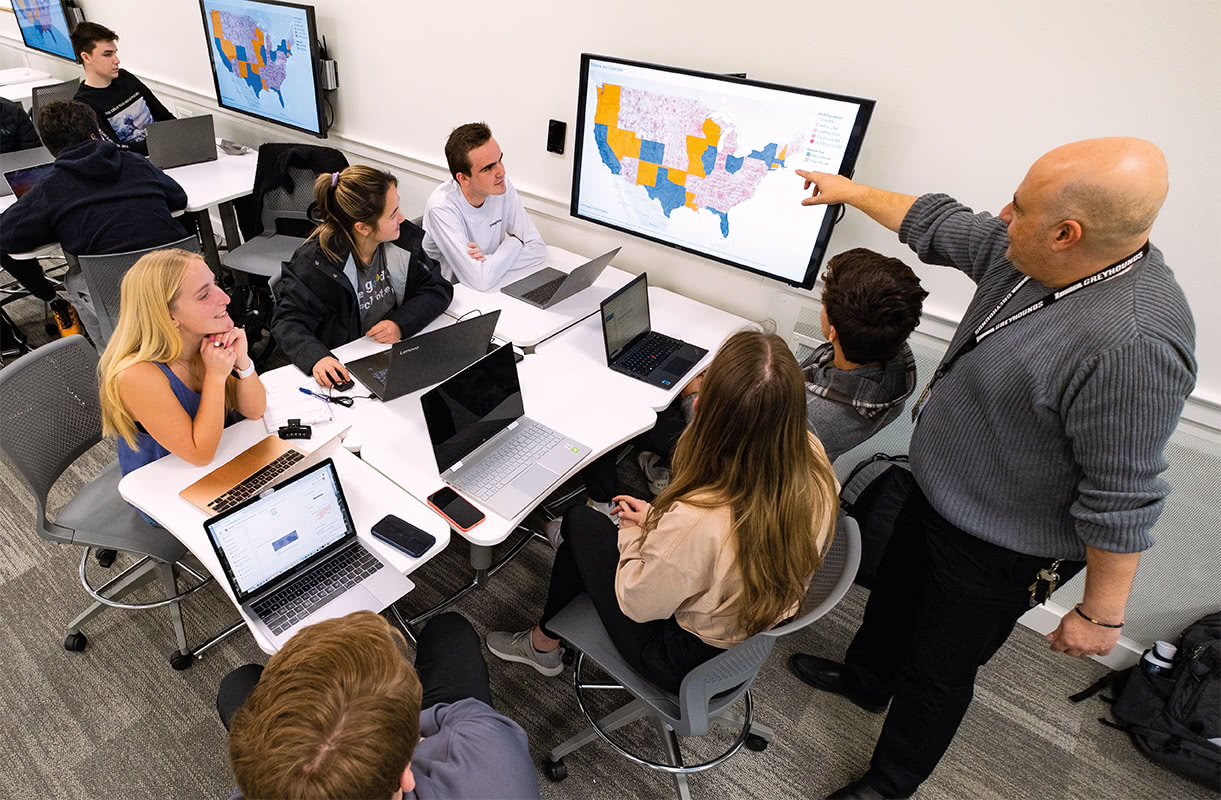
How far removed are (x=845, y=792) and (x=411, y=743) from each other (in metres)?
1.49

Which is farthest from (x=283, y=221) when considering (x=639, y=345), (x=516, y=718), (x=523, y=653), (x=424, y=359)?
(x=516, y=718)

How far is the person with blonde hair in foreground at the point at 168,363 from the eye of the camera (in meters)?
1.73

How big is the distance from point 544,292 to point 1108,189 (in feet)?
6.43

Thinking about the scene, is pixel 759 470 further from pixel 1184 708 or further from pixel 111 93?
pixel 111 93

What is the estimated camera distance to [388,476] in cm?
185

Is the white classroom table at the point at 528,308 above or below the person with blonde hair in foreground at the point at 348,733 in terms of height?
below

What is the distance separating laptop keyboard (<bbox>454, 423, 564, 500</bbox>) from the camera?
183cm

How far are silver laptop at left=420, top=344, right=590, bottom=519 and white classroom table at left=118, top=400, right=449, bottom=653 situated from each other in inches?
5.7

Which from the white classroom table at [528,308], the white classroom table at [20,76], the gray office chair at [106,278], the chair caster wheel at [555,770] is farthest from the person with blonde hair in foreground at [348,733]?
the white classroom table at [20,76]

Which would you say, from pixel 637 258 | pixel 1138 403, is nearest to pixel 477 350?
pixel 637 258

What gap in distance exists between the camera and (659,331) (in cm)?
263

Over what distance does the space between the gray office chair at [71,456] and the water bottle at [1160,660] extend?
308 centimetres

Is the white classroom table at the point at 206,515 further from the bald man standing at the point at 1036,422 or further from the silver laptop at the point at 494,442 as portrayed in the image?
the bald man standing at the point at 1036,422

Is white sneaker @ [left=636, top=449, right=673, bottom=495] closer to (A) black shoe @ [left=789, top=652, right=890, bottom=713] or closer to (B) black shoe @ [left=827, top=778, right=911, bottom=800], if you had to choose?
(A) black shoe @ [left=789, top=652, right=890, bottom=713]
